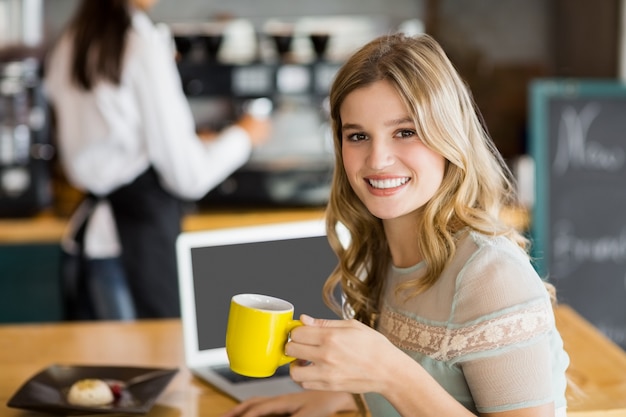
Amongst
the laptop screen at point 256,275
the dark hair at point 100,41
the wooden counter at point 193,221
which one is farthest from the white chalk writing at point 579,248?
the dark hair at point 100,41

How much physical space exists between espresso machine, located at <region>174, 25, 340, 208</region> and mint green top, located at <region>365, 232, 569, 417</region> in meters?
2.26

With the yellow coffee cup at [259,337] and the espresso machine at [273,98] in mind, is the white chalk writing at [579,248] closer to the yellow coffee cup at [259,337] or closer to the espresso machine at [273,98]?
the espresso machine at [273,98]

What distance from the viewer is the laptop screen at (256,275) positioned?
1.75m

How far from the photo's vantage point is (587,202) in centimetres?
313

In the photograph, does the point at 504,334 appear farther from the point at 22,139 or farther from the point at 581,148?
the point at 22,139

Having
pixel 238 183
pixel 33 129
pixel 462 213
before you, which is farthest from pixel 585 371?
pixel 33 129

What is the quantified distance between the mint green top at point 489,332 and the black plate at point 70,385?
50 cm

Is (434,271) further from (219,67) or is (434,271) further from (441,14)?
(441,14)

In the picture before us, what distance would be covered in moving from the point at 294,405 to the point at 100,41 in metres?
1.27

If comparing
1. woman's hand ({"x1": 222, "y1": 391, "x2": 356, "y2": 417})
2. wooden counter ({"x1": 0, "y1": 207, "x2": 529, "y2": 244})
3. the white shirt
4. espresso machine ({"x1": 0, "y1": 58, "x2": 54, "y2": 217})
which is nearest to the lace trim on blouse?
woman's hand ({"x1": 222, "y1": 391, "x2": 356, "y2": 417})

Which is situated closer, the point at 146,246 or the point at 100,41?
the point at 100,41

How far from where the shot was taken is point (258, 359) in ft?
3.77

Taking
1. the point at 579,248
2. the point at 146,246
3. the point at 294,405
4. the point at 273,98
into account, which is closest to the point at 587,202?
the point at 579,248

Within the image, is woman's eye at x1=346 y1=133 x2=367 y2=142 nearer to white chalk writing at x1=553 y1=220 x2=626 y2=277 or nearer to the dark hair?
the dark hair
